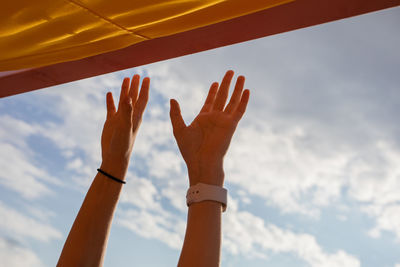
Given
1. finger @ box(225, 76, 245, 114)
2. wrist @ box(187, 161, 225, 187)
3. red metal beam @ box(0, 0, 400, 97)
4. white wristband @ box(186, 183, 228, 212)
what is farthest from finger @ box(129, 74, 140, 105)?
white wristband @ box(186, 183, 228, 212)

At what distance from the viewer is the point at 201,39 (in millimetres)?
1690

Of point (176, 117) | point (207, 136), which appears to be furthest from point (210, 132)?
point (176, 117)

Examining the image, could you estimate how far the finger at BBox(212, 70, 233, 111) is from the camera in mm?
1229

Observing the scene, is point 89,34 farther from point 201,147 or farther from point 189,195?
point 189,195

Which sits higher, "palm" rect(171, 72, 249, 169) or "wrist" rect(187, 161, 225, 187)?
"palm" rect(171, 72, 249, 169)

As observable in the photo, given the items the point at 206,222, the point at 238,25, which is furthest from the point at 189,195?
the point at 238,25

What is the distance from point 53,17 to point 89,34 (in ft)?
0.45

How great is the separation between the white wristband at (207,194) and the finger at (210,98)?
36 centimetres

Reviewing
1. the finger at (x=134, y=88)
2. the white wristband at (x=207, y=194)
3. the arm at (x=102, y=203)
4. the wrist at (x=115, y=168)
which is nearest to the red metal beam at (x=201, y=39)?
the finger at (x=134, y=88)

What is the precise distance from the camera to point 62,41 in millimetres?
1581

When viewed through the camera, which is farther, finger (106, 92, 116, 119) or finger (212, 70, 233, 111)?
finger (106, 92, 116, 119)

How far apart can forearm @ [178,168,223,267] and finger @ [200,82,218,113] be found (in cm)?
40

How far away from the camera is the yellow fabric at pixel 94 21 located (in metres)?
1.33

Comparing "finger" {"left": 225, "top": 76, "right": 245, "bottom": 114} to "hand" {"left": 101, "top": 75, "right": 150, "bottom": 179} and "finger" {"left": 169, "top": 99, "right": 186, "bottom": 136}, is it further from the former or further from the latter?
"hand" {"left": 101, "top": 75, "right": 150, "bottom": 179}
